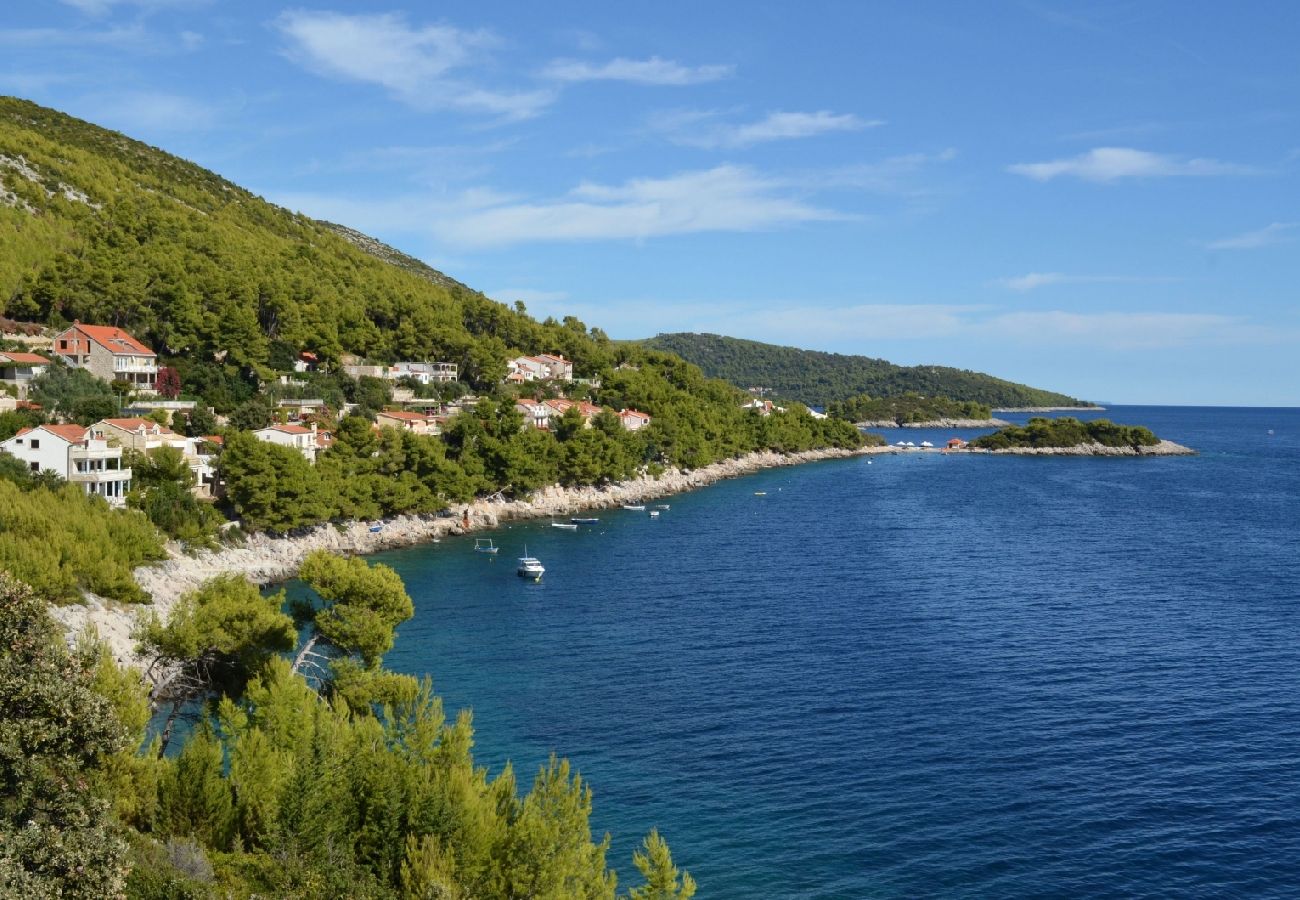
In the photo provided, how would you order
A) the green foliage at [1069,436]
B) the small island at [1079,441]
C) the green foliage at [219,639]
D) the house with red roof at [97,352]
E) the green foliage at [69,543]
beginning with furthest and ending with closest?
1. the green foliage at [1069,436]
2. the small island at [1079,441]
3. the house with red roof at [97,352]
4. the green foliage at [69,543]
5. the green foliage at [219,639]

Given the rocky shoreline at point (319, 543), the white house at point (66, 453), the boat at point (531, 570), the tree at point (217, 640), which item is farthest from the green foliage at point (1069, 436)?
the tree at point (217, 640)

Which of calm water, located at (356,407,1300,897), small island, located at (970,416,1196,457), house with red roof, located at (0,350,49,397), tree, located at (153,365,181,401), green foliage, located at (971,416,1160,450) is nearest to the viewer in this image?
calm water, located at (356,407,1300,897)

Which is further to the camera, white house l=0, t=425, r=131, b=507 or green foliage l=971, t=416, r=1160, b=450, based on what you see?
green foliage l=971, t=416, r=1160, b=450

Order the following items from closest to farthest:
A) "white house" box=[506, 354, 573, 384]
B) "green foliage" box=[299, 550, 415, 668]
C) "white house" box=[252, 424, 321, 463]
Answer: "green foliage" box=[299, 550, 415, 668]
"white house" box=[252, 424, 321, 463]
"white house" box=[506, 354, 573, 384]

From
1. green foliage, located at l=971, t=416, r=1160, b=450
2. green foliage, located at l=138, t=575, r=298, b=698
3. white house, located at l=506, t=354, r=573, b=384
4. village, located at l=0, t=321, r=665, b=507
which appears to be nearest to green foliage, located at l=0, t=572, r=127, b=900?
green foliage, located at l=138, t=575, r=298, b=698

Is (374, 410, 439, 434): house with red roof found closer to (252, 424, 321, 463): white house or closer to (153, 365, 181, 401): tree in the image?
(252, 424, 321, 463): white house

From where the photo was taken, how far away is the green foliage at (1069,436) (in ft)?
504

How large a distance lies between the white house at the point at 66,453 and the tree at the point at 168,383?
819 inches

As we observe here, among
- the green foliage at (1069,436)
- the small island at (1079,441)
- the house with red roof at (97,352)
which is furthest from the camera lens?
the green foliage at (1069,436)

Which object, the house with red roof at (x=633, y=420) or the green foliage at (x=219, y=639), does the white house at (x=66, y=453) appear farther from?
the house with red roof at (x=633, y=420)

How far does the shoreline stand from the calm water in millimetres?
3214

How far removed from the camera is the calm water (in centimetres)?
2325

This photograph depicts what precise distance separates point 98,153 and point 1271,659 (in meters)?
128

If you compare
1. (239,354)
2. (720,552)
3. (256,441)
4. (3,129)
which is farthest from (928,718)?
(3,129)
